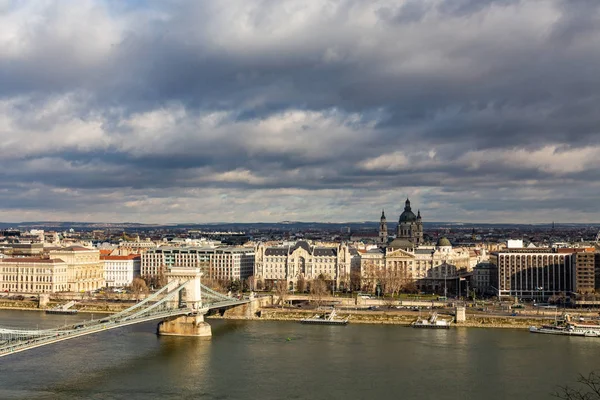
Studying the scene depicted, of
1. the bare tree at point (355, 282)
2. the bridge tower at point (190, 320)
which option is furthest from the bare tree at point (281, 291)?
the bridge tower at point (190, 320)

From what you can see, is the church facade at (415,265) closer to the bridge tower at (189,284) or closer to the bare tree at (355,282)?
the bare tree at (355,282)

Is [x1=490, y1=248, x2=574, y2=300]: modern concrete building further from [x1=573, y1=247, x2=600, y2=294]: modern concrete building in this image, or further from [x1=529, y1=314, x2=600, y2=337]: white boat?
[x1=529, y1=314, x2=600, y2=337]: white boat

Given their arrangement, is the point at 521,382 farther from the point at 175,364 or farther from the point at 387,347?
the point at 175,364

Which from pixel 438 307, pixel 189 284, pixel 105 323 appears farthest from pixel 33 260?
pixel 105 323

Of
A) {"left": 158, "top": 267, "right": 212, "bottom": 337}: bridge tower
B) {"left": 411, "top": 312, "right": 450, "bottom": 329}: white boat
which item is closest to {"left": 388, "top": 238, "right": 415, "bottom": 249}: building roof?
{"left": 411, "top": 312, "right": 450, "bottom": 329}: white boat

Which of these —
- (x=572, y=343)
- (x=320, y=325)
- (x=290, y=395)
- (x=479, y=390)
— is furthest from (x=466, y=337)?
(x=290, y=395)

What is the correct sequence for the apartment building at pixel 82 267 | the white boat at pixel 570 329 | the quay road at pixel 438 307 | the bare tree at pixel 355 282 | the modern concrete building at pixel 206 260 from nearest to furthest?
the white boat at pixel 570 329, the quay road at pixel 438 307, the bare tree at pixel 355 282, the apartment building at pixel 82 267, the modern concrete building at pixel 206 260
